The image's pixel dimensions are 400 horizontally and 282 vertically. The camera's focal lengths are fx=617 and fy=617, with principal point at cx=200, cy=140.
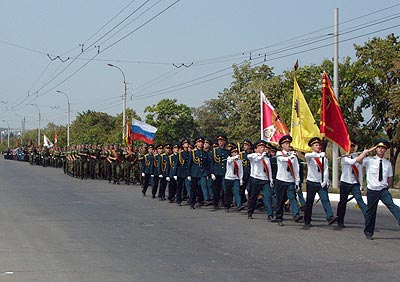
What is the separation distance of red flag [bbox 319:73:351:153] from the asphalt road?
1698 mm

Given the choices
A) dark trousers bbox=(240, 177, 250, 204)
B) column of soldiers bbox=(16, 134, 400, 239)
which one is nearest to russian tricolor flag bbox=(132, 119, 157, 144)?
column of soldiers bbox=(16, 134, 400, 239)

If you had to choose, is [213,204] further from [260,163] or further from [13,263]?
[13,263]

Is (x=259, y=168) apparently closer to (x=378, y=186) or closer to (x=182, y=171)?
(x=378, y=186)

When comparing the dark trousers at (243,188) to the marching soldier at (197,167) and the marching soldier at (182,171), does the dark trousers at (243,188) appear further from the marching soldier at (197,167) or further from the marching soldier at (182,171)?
the marching soldier at (182,171)

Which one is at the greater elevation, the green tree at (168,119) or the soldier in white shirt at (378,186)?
the green tree at (168,119)

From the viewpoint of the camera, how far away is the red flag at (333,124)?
42.1ft

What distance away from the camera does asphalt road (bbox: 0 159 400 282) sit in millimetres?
7574

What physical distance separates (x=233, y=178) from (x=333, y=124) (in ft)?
8.99

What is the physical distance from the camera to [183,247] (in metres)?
9.49

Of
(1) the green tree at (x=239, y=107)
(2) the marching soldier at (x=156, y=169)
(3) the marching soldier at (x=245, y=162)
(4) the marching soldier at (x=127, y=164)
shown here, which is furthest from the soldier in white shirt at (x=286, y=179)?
(1) the green tree at (x=239, y=107)

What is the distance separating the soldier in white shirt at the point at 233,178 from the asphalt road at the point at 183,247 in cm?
48

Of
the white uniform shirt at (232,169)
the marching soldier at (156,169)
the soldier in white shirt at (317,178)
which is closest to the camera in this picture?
the soldier in white shirt at (317,178)

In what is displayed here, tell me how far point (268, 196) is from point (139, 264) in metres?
5.19

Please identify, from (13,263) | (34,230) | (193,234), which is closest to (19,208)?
(34,230)
